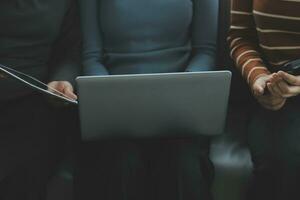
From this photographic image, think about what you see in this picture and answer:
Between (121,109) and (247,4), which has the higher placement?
(247,4)

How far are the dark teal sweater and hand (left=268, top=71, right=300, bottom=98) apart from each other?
0.26 m

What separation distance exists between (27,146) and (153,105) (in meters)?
0.34

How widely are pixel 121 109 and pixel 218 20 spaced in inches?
20.9

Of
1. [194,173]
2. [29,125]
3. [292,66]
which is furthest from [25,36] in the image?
[292,66]

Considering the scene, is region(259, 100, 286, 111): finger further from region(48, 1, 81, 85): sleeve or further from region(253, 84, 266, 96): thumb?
region(48, 1, 81, 85): sleeve

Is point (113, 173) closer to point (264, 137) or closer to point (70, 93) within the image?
point (70, 93)

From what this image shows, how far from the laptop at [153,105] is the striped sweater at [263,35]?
187 millimetres

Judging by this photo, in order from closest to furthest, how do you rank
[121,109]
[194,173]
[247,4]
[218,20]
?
[121,109] → [194,173] → [247,4] → [218,20]

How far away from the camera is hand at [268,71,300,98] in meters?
1.08

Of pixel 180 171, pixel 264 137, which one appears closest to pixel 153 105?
pixel 180 171

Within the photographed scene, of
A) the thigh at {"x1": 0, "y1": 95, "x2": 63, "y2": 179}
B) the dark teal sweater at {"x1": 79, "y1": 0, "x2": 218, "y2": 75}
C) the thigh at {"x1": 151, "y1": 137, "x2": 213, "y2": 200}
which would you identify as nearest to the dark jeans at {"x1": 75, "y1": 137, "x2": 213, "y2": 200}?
the thigh at {"x1": 151, "y1": 137, "x2": 213, "y2": 200}

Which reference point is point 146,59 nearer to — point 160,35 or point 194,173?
point 160,35

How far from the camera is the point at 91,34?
1375 millimetres

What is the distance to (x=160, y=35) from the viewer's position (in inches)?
53.4
